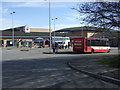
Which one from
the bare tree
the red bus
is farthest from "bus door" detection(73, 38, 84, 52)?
the bare tree

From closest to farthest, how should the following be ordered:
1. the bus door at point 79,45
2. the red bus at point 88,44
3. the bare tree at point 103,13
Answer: the bare tree at point 103,13 → the red bus at point 88,44 → the bus door at point 79,45

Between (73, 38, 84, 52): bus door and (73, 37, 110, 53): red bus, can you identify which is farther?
(73, 38, 84, 52): bus door

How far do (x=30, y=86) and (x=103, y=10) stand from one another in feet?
25.9

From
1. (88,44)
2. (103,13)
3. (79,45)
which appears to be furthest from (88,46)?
(103,13)

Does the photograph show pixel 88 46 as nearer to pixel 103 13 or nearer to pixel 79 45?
pixel 79 45

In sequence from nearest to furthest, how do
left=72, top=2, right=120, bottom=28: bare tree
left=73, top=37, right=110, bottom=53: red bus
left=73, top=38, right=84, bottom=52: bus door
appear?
left=72, top=2, right=120, bottom=28: bare tree
left=73, top=37, right=110, bottom=53: red bus
left=73, top=38, right=84, bottom=52: bus door

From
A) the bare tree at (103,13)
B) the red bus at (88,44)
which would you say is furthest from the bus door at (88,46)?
the bare tree at (103,13)

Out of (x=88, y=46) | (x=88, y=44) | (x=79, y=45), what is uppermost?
(x=88, y=44)

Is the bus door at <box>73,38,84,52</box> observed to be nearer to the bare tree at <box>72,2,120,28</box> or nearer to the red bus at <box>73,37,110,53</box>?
the red bus at <box>73,37,110,53</box>

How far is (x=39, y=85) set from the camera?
837 cm

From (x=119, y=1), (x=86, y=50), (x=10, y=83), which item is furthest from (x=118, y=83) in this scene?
(x=86, y=50)

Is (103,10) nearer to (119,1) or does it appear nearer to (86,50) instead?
(119,1)

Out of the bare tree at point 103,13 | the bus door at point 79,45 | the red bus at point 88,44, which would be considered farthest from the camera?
the bus door at point 79,45

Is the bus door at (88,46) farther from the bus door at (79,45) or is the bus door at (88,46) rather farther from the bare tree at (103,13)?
the bare tree at (103,13)
